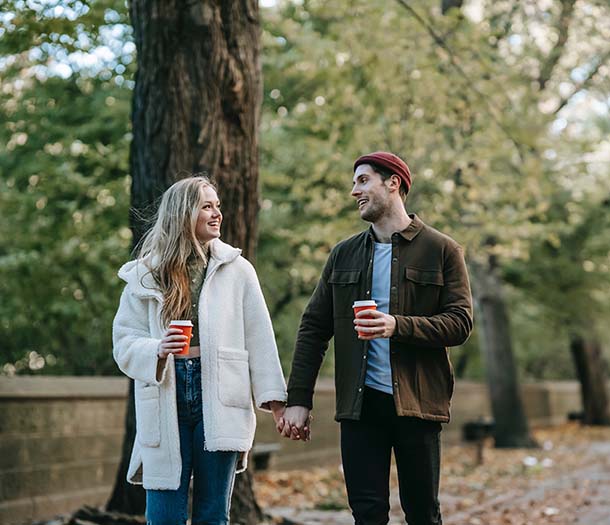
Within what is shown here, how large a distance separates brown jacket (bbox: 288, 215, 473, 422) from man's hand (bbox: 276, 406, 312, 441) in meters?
0.04

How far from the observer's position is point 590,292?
19391mm

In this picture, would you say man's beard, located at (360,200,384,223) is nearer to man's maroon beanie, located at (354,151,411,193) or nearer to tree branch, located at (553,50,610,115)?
man's maroon beanie, located at (354,151,411,193)

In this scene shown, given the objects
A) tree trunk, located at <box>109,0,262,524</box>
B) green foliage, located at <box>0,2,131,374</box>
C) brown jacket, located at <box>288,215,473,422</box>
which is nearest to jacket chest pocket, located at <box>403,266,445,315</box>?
brown jacket, located at <box>288,215,473,422</box>

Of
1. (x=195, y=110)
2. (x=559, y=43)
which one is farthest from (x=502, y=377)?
(x=195, y=110)

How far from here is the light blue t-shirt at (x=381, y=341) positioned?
4.45m

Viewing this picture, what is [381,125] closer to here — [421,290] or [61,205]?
[61,205]

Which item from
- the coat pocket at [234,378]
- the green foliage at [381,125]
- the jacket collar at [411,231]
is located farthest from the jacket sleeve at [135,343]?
the green foliage at [381,125]

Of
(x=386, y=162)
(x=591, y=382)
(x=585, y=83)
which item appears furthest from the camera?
(x=591, y=382)

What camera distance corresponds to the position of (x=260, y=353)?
4.44 meters

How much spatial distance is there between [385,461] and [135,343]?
4.20ft

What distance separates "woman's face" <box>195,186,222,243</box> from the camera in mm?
4445

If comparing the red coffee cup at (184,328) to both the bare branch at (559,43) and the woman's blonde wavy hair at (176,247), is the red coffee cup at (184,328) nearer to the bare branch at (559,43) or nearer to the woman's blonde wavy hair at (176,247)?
the woman's blonde wavy hair at (176,247)

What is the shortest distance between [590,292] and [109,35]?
11667 millimetres

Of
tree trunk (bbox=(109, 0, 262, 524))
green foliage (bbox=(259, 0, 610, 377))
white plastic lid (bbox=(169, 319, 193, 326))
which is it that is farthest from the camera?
green foliage (bbox=(259, 0, 610, 377))
